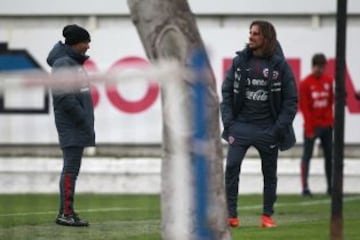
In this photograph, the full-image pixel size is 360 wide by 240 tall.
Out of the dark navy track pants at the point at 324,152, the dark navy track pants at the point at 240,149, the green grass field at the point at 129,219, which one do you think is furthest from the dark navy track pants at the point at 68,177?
the dark navy track pants at the point at 324,152

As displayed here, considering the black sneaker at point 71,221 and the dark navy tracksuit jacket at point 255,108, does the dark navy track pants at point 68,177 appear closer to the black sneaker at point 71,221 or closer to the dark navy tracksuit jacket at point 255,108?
the black sneaker at point 71,221

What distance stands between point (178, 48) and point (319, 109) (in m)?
10.7

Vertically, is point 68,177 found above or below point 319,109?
below

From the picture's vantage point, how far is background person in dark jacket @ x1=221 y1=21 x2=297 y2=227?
41.8 feet

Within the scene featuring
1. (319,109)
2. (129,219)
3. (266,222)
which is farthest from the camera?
(319,109)

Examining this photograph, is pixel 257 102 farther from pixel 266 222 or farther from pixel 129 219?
pixel 129 219

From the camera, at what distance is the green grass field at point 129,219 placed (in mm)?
11812

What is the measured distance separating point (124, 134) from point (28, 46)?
13.1 meters

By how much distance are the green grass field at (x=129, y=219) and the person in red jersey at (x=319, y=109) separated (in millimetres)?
773

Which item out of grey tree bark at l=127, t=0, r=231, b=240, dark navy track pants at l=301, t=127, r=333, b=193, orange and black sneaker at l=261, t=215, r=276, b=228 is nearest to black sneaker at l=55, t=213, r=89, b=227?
orange and black sneaker at l=261, t=215, r=276, b=228

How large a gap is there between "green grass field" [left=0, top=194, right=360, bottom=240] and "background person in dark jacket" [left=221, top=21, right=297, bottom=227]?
0.72m

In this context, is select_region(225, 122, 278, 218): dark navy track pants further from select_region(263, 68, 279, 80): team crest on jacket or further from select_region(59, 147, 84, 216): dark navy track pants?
select_region(59, 147, 84, 216): dark navy track pants

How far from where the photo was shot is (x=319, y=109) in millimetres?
19078

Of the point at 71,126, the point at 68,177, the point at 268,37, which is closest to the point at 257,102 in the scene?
the point at 268,37
